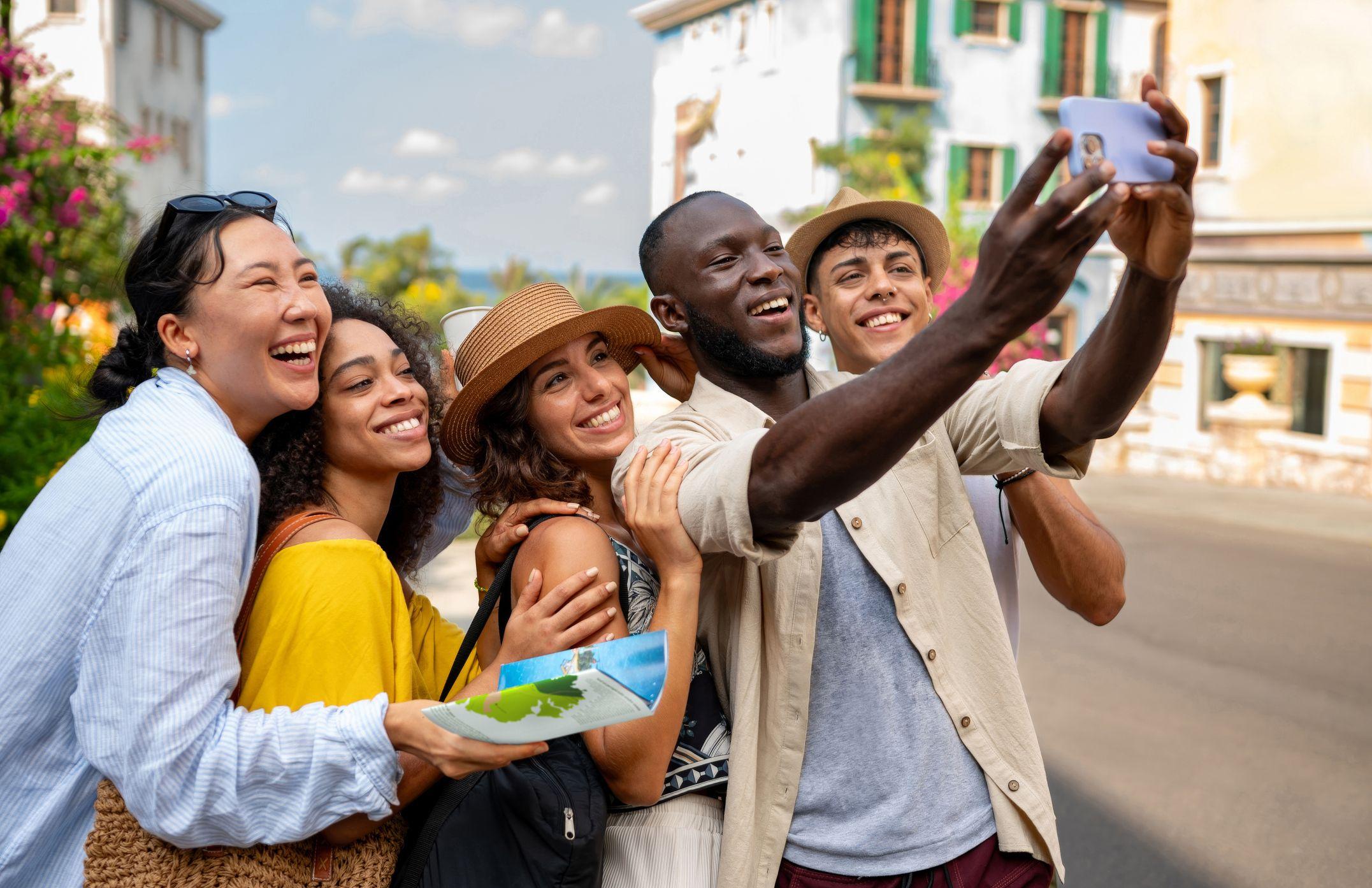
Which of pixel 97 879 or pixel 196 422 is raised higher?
pixel 196 422

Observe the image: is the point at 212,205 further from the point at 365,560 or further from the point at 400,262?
the point at 400,262

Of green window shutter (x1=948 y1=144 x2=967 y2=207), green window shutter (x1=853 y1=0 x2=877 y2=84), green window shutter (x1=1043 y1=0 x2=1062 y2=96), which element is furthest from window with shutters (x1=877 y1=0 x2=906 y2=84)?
green window shutter (x1=1043 y1=0 x2=1062 y2=96)

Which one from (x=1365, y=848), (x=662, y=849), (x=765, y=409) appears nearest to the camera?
(x=662, y=849)

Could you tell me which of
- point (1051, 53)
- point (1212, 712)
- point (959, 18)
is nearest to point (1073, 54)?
point (1051, 53)

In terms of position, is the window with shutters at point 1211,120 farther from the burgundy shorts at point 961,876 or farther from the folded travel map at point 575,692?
the folded travel map at point 575,692

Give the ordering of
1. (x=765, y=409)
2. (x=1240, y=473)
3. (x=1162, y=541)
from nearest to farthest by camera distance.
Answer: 1. (x=765, y=409)
2. (x=1162, y=541)
3. (x=1240, y=473)

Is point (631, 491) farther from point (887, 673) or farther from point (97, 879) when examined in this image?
point (97, 879)

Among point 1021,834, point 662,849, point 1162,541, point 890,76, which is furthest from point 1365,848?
point 890,76

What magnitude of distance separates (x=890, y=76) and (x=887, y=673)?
1017 inches

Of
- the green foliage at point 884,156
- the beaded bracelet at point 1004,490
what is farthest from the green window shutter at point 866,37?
the beaded bracelet at point 1004,490

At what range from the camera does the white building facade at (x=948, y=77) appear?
25.9 metres

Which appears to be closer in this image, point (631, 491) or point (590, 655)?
point (590, 655)

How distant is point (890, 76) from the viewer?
26188mm

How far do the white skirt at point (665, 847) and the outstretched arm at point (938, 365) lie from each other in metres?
0.63
